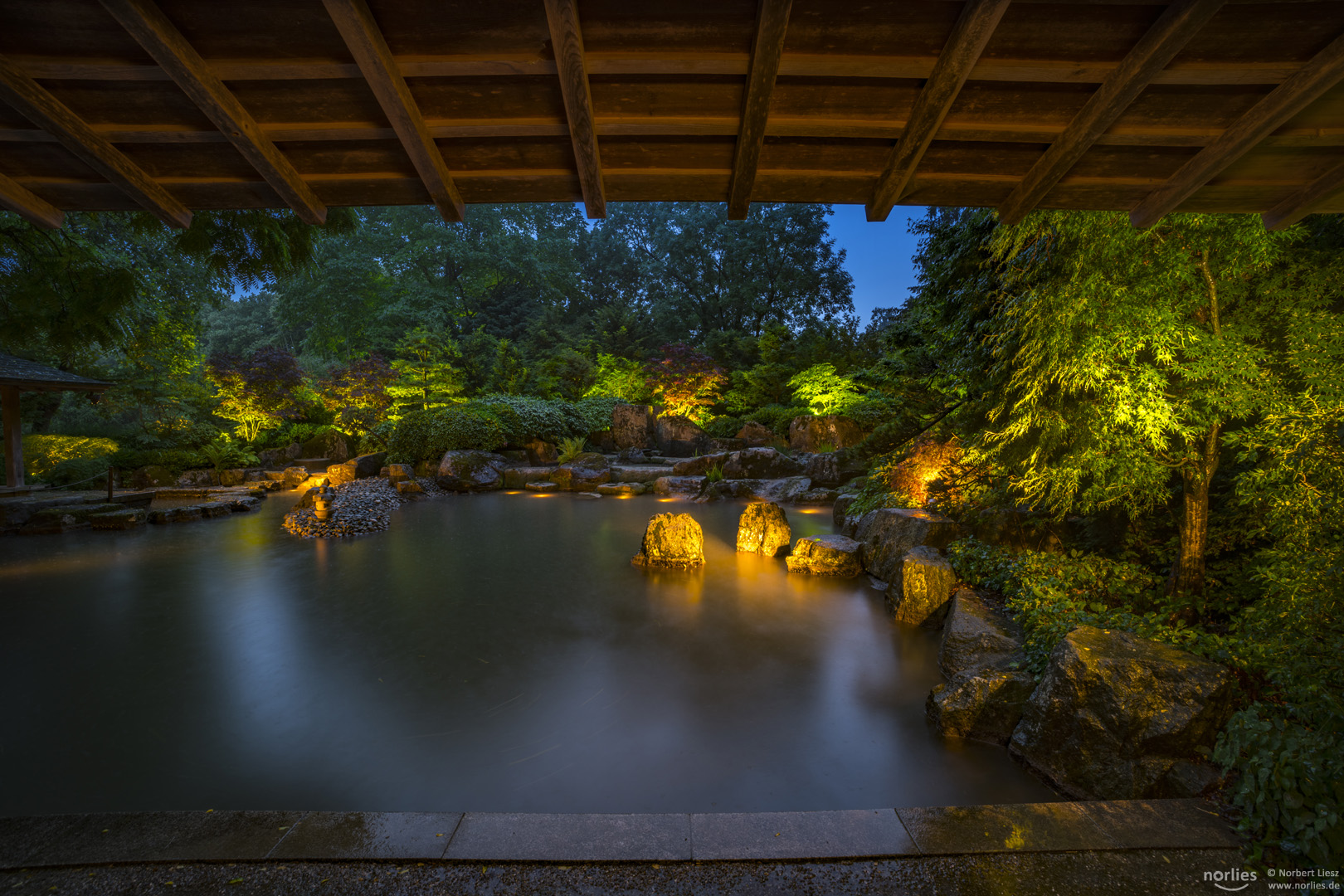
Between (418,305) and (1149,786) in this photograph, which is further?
(418,305)

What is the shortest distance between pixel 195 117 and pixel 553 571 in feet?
18.8

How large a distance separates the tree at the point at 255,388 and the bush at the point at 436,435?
13.2 ft

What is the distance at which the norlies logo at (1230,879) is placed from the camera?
1748 millimetres

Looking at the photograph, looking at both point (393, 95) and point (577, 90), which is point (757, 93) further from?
point (393, 95)

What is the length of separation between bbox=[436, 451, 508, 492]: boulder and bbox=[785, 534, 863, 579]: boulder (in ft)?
30.9

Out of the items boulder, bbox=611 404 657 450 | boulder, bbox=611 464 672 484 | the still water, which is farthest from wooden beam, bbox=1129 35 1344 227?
boulder, bbox=611 404 657 450

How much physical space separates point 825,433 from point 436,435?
36.2 ft

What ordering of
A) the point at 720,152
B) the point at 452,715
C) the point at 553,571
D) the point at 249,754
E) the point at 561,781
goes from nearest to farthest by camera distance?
the point at 720,152 → the point at 561,781 → the point at 249,754 → the point at 452,715 → the point at 553,571

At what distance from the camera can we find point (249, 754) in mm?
3174

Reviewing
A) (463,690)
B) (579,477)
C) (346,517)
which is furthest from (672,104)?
(579,477)

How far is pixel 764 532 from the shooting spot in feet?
24.7

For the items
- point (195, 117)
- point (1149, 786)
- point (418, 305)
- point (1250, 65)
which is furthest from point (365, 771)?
point (418, 305)

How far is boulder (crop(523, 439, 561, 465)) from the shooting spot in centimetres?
1527

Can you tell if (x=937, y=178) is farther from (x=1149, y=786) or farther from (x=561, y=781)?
(x=561, y=781)
